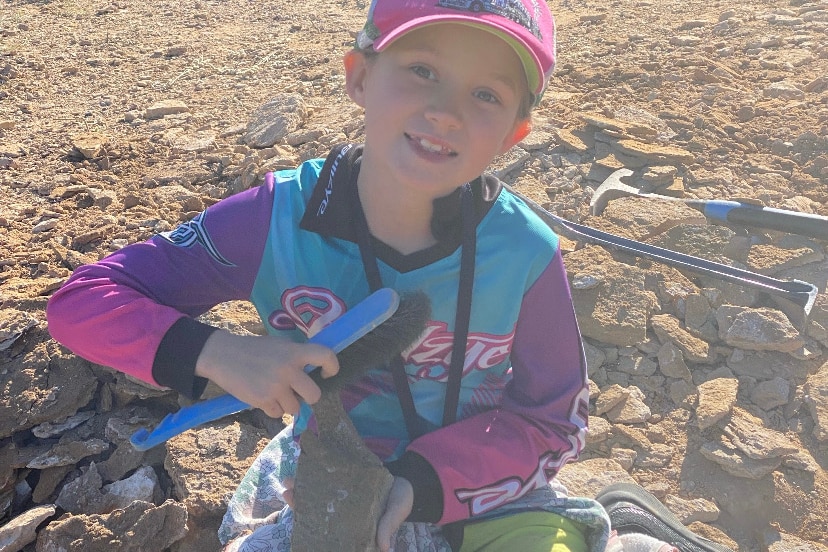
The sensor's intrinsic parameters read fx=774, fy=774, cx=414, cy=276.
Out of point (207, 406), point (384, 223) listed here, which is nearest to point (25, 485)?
point (207, 406)

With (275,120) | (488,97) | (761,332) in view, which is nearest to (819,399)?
(761,332)

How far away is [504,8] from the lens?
1494 mm

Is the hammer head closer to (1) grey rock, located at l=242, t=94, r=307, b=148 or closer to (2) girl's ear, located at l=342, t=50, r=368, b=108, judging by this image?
(1) grey rock, located at l=242, t=94, r=307, b=148

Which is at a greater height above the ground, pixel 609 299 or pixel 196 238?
pixel 196 238

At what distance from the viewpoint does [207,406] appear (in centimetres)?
146

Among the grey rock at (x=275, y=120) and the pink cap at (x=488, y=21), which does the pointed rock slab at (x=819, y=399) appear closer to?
the pink cap at (x=488, y=21)

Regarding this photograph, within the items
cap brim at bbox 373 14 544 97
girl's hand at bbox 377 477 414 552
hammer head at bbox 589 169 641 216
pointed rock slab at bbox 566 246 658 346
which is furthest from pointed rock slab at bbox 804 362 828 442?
cap brim at bbox 373 14 544 97

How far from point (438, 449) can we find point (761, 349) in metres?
1.81

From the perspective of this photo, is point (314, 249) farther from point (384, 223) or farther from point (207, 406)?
point (207, 406)

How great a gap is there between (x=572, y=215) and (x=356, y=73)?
211 cm

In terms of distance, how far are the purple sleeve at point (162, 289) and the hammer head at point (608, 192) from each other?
221 cm

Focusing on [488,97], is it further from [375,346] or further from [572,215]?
[572,215]

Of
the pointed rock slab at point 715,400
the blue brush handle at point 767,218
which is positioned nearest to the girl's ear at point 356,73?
the pointed rock slab at point 715,400

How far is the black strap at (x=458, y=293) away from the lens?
5.62 ft
